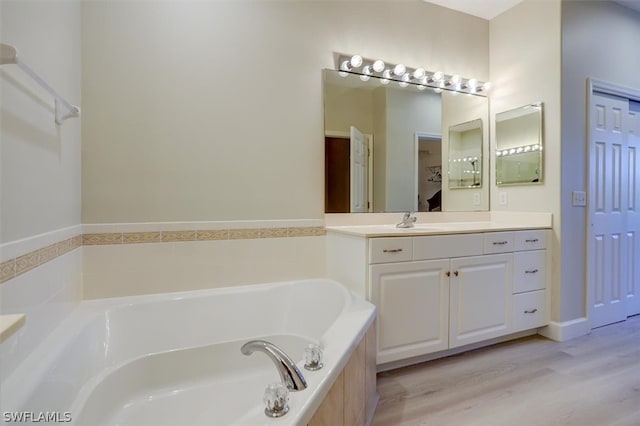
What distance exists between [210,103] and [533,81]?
249 cm

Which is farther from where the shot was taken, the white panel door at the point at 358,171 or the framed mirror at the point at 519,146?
the framed mirror at the point at 519,146

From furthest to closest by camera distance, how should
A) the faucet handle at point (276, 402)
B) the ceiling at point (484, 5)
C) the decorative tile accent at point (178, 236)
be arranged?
the ceiling at point (484, 5), the decorative tile accent at point (178, 236), the faucet handle at point (276, 402)

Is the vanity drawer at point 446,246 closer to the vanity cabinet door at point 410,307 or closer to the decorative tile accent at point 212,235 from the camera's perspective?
the vanity cabinet door at point 410,307

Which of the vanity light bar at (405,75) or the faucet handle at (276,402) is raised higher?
the vanity light bar at (405,75)

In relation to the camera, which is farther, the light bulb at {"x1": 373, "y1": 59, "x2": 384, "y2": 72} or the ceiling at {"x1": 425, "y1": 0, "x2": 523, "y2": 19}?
the ceiling at {"x1": 425, "y1": 0, "x2": 523, "y2": 19}

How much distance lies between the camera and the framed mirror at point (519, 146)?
8.05ft

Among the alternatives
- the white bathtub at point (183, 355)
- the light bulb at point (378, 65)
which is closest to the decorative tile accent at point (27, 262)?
the white bathtub at point (183, 355)

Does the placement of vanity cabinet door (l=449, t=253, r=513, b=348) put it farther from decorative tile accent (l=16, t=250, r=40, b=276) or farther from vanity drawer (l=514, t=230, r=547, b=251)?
decorative tile accent (l=16, t=250, r=40, b=276)

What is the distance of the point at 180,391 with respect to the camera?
1.54 metres

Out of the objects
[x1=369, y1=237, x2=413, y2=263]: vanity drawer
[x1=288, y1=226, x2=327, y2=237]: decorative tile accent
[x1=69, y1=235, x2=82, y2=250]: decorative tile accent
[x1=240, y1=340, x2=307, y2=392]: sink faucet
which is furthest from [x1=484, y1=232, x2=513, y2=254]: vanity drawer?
[x1=69, y1=235, x2=82, y2=250]: decorative tile accent

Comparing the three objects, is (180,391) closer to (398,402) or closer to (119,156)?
(398,402)

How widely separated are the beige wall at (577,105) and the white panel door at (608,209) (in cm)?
11

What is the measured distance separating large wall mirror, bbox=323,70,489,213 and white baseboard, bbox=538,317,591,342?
1065mm

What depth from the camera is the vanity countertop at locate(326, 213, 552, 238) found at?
1880 millimetres
